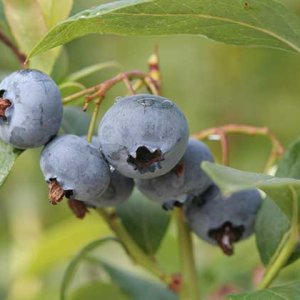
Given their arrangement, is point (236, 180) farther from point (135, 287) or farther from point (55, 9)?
point (135, 287)

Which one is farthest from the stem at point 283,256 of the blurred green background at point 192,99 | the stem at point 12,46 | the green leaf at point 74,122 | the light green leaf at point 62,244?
the blurred green background at point 192,99

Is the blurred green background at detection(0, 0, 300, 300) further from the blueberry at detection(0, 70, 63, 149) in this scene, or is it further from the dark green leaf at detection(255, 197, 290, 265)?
the blueberry at detection(0, 70, 63, 149)

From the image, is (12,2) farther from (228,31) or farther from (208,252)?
(208,252)

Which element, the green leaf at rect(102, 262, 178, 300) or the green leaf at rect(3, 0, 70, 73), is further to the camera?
the green leaf at rect(102, 262, 178, 300)

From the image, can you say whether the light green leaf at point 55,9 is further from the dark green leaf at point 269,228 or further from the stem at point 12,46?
the dark green leaf at point 269,228

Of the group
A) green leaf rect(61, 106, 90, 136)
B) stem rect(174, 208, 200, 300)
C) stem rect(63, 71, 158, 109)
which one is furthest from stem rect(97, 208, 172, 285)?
stem rect(63, 71, 158, 109)

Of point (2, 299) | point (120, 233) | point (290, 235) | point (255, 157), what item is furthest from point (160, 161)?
point (255, 157)
